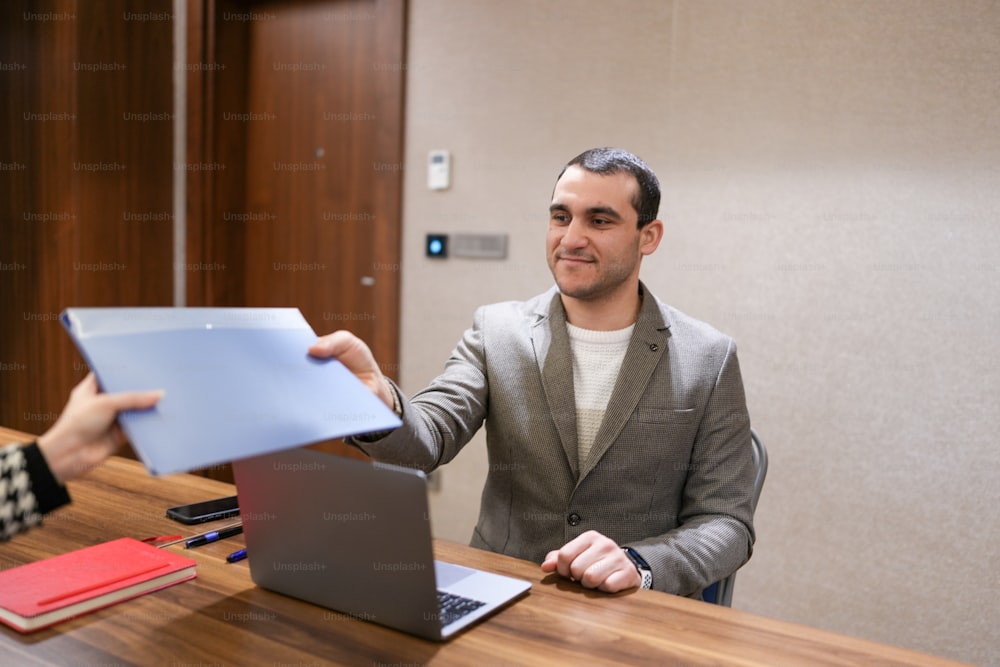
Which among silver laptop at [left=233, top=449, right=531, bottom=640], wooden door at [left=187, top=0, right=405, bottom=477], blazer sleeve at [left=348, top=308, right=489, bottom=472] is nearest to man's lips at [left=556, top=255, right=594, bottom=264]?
blazer sleeve at [left=348, top=308, right=489, bottom=472]

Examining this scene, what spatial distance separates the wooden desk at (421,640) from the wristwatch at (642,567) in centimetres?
9

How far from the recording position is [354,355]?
1.16 metres

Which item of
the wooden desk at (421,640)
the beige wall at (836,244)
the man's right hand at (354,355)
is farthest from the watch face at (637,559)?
the beige wall at (836,244)

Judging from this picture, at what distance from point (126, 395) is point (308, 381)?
0.23 metres

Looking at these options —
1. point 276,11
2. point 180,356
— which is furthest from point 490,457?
point 276,11

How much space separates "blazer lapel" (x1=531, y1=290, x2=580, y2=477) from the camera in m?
1.67

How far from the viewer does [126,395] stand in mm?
815

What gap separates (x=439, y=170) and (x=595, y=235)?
64.4 inches

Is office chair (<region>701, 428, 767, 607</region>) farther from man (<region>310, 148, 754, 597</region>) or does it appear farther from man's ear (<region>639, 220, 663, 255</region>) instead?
man's ear (<region>639, 220, 663, 255</region>)

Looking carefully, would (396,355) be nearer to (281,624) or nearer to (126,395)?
(281,624)

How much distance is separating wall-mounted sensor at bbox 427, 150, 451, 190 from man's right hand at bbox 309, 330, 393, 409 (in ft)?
6.80

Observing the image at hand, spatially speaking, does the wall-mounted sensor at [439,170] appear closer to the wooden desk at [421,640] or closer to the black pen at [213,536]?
the black pen at [213,536]

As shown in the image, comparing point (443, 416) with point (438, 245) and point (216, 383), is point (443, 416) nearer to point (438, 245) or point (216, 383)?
point (216, 383)

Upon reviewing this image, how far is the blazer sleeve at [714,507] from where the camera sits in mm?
1411
